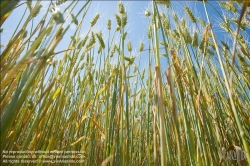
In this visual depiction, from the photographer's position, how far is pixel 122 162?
835 millimetres

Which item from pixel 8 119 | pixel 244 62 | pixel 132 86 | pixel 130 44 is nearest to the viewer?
pixel 8 119

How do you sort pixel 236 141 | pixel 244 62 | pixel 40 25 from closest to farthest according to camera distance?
1. pixel 40 25
2. pixel 236 141
3. pixel 244 62

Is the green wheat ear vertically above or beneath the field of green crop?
above

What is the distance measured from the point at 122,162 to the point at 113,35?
0.87 meters

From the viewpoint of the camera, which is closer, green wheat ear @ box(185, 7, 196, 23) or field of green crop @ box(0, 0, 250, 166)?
field of green crop @ box(0, 0, 250, 166)

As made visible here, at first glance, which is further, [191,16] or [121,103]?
[191,16]

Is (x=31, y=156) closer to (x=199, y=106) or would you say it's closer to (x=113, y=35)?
(x=199, y=106)

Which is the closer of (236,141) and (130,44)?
(236,141)

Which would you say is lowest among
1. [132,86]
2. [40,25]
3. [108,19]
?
[40,25]

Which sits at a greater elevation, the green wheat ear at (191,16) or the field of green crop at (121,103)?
the green wheat ear at (191,16)

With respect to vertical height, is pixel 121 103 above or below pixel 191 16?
below

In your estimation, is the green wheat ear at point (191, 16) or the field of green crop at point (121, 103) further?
the green wheat ear at point (191, 16)

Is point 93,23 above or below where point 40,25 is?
above

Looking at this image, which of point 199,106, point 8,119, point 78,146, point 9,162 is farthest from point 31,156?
point 199,106
